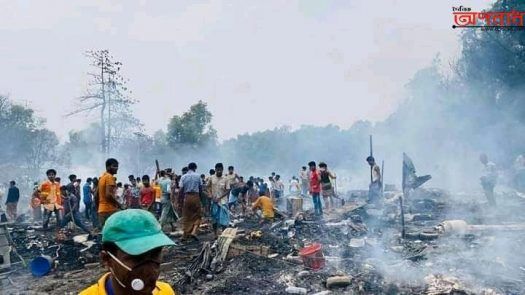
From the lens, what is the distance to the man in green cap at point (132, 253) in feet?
5.35

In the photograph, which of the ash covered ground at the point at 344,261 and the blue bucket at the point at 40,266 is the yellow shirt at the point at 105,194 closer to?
the ash covered ground at the point at 344,261

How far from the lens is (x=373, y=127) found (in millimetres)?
40250

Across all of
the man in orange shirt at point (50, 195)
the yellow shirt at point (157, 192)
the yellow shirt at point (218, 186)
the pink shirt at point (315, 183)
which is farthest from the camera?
the yellow shirt at point (157, 192)

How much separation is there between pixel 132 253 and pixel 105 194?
253 inches

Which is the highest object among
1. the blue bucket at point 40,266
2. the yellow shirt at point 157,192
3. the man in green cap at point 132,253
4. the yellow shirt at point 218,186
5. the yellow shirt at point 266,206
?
the man in green cap at point 132,253

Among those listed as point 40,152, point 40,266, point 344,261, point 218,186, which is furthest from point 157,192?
point 40,152

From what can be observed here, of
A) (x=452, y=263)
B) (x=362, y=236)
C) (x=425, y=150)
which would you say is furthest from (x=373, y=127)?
(x=452, y=263)

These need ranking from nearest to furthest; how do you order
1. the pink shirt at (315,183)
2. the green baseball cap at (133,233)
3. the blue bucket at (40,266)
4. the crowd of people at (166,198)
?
the green baseball cap at (133,233) < the blue bucket at (40,266) < the crowd of people at (166,198) < the pink shirt at (315,183)

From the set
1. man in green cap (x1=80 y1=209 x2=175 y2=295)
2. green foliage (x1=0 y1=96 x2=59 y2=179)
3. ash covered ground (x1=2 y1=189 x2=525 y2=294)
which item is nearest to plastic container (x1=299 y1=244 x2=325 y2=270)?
ash covered ground (x1=2 y1=189 x2=525 y2=294)

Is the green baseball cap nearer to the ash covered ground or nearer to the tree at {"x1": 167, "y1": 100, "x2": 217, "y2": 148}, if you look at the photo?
the ash covered ground

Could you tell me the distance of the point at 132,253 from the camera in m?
1.61

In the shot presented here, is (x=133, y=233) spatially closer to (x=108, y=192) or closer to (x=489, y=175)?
(x=108, y=192)

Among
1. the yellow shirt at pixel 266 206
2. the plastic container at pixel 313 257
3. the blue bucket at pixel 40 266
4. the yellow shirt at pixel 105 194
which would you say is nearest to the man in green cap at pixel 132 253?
the plastic container at pixel 313 257

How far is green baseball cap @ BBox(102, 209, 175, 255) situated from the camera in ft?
5.32
